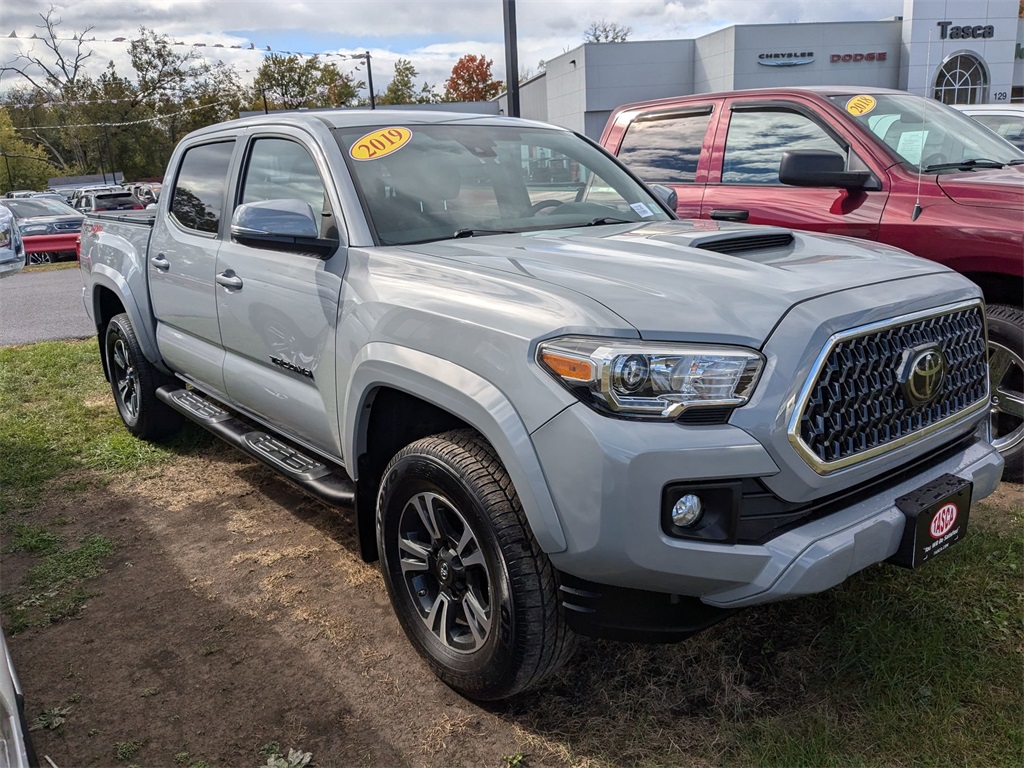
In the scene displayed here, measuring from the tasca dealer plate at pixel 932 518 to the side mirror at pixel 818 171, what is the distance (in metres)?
2.43

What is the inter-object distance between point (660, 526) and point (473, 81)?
80095mm

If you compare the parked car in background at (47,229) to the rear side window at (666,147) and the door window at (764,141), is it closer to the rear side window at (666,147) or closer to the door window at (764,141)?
the rear side window at (666,147)

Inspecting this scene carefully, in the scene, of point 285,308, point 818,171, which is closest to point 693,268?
point 285,308

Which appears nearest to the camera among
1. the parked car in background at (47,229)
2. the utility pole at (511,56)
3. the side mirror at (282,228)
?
the side mirror at (282,228)

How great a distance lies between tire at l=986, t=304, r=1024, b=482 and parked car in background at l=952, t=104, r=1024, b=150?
13.7 feet

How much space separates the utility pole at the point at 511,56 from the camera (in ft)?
31.5

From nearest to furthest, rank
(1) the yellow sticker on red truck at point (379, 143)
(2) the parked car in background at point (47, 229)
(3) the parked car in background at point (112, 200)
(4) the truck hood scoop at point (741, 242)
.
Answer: (4) the truck hood scoop at point (741, 242) < (1) the yellow sticker on red truck at point (379, 143) < (2) the parked car in background at point (47, 229) < (3) the parked car in background at point (112, 200)

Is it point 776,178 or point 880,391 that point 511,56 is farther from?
point 880,391

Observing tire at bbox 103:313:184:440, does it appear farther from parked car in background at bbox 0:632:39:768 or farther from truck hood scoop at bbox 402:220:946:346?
parked car in background at bbox 0:632:39:768

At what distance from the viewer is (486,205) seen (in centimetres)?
347

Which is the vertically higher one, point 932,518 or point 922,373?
point 922,373

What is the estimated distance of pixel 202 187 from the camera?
14.8ft

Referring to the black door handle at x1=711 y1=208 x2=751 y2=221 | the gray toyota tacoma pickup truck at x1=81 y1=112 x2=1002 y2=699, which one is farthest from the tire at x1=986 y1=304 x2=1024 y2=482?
the gray toyota tacoma pickup truck at x1=81 y1=112 x2=1002 y2=699

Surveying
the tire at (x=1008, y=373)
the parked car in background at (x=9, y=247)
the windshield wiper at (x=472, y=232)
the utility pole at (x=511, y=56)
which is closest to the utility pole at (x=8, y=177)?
the utility pole at (x=511, y=56)
